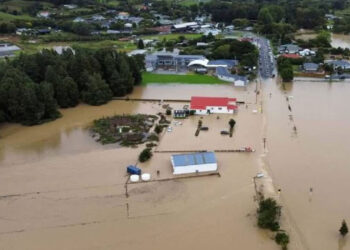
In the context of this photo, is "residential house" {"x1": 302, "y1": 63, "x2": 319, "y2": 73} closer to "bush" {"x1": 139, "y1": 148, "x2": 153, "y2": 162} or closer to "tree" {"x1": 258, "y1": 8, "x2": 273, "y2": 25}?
"bush" {"x1": 139, "y1": 148, "x2": 153, "y2": 162}

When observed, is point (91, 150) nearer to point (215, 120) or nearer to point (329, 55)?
point (215, 120)

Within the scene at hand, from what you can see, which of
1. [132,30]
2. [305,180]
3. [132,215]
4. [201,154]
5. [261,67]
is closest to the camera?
[132,215]

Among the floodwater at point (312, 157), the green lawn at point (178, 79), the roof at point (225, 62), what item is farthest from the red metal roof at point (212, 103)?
the roof at point (225, 62)

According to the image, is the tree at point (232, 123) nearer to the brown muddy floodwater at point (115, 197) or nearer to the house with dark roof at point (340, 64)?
the brown muddy floodwater at point (115, 197)

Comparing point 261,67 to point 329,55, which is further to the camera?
point 329,55

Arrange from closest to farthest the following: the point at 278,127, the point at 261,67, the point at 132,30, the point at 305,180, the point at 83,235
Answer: the point at 83,235, the point at 305,180, the point at 278,127, the point at 261,67, the point at 132,30

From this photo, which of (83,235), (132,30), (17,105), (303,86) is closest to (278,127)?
(303,86)
